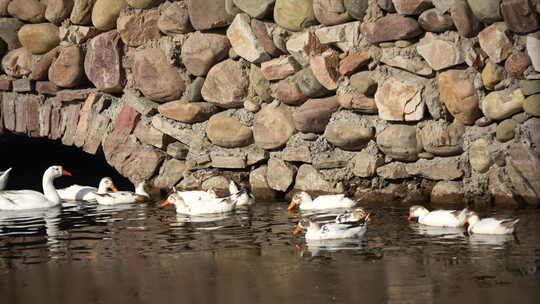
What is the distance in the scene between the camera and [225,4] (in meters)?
11.1

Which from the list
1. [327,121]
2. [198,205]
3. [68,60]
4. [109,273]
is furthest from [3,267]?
[68,60]

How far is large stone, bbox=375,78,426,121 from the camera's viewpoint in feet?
32.0

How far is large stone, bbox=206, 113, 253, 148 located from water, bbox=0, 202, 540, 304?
1.44m

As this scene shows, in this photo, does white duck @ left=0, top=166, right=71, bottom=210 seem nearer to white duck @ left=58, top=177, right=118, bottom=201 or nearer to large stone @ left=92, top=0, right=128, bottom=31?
white duck @ left=58, top=177, right=118, bottom=201

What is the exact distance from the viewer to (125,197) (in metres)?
11.7

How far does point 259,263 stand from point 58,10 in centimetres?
610

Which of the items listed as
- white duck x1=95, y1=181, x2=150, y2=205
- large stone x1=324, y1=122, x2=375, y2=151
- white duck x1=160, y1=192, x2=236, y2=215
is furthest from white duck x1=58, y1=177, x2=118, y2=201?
large stone x1=324, y1=122, x2=375, y2=151

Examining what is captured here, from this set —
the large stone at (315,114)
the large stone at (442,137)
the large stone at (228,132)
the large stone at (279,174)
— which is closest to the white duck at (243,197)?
the large stone at (279,174)

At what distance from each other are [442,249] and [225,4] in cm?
439

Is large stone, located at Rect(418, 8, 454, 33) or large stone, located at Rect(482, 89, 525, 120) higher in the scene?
large stone, located at Rect(418, 8, 454, 33)

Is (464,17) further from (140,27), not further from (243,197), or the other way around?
(140,27)

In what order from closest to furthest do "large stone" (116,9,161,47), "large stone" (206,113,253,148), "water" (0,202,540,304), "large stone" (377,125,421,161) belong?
1. "water" (0,202,540,304)
2. "large stone" (377,125,421,161)
3. "large stone" (206,113,253,148)
4. "large stone" (116,9,161,47)

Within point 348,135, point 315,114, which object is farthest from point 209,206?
point 348,135

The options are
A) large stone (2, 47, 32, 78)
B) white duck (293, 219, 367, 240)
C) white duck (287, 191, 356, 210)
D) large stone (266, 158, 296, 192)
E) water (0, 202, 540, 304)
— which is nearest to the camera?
water (0, 202, 540, 304)
